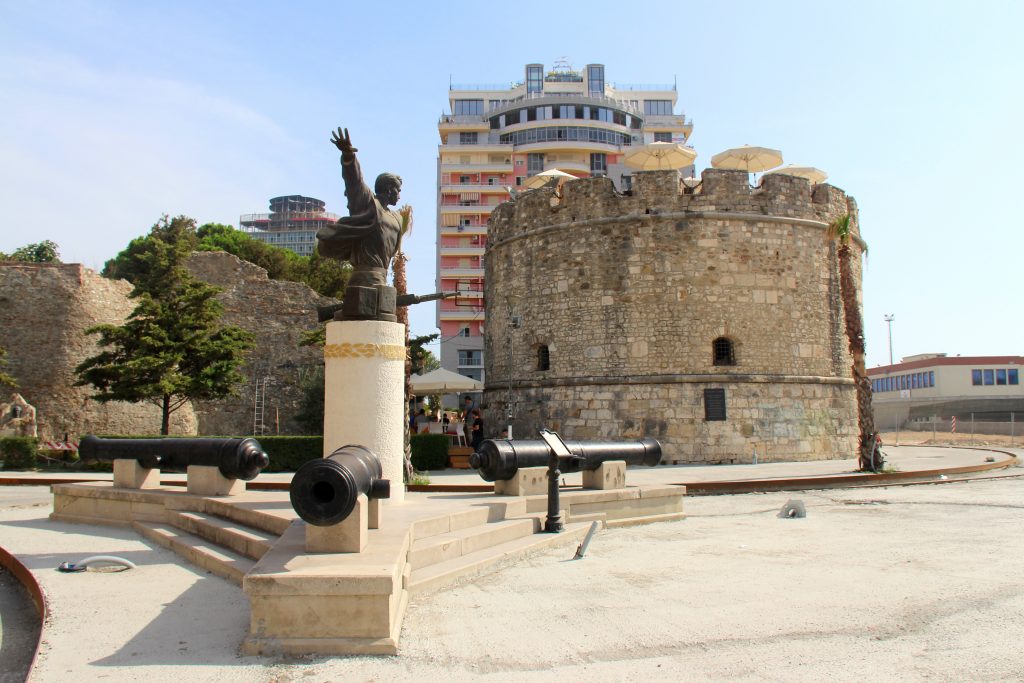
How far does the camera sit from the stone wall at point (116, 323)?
73.3 ft

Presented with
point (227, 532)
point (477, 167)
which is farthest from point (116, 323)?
point (477, 167)

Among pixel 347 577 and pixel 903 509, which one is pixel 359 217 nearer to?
pixel 347 577

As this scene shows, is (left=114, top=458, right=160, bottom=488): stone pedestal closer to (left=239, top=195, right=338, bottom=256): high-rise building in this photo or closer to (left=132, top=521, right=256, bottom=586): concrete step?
(left=132, top=521, right=256, bottom=586): concrete step

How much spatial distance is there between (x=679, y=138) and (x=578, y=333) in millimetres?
53235

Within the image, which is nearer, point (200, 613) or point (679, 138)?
point (200, 613)

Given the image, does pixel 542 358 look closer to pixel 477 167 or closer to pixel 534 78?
pixel 477 167

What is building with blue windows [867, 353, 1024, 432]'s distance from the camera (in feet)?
129

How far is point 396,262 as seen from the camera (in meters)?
14.8

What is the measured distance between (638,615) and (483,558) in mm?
1779

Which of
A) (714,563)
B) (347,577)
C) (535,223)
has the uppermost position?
(535,223)

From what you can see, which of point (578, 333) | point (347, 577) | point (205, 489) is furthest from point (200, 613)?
point (578, 333)

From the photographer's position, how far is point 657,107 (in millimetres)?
69250

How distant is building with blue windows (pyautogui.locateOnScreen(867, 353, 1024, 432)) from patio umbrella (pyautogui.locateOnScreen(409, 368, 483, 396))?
2672 cm

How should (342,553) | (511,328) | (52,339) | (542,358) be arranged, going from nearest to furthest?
(342,553) < (542,358) < (511,328) < (52,339)
